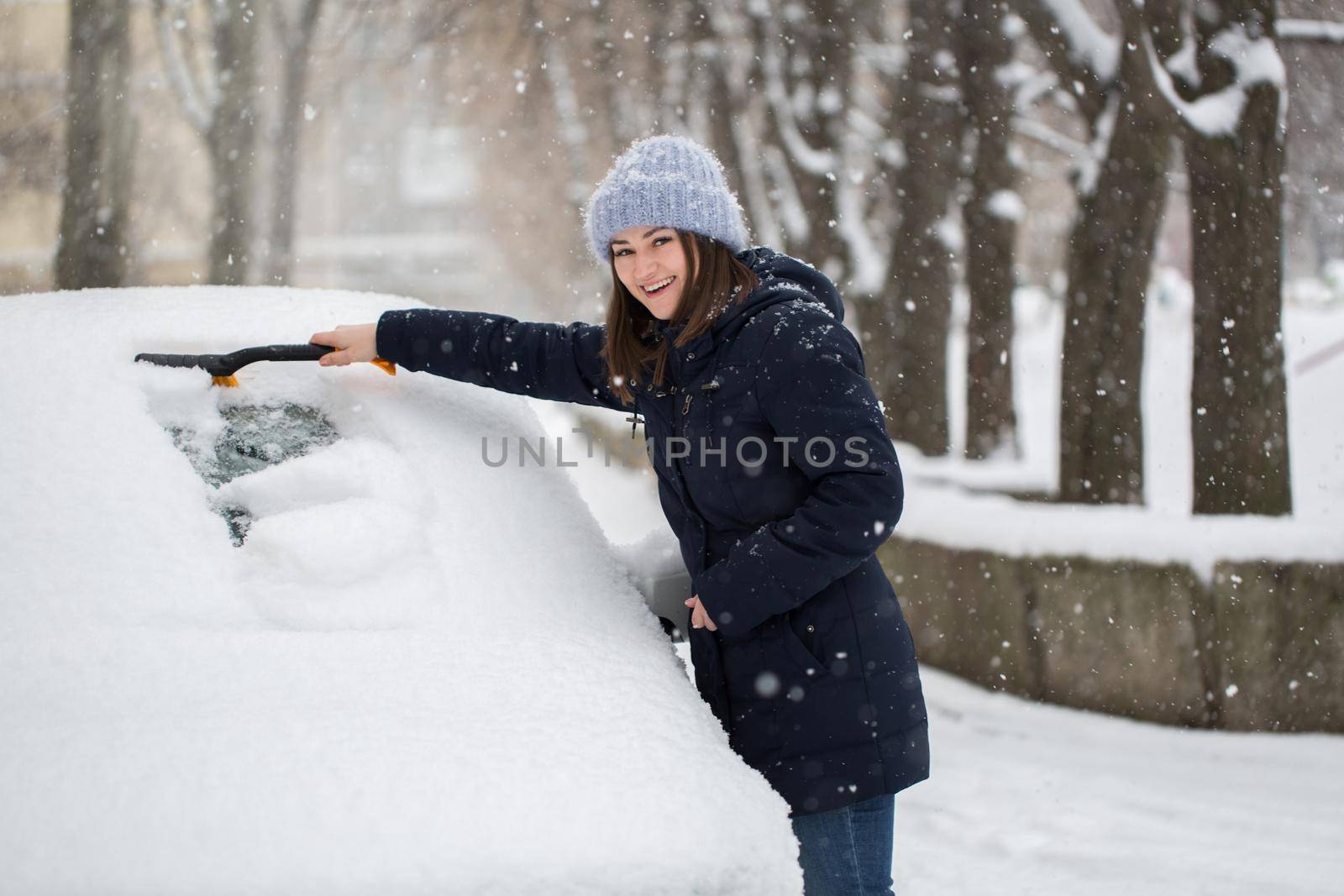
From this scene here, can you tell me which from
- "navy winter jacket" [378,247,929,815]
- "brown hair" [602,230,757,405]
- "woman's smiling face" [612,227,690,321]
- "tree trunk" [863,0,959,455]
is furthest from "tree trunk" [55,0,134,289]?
"navy winter jacket" [378,247,929,815]

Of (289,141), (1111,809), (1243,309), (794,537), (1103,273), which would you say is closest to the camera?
(794,537)

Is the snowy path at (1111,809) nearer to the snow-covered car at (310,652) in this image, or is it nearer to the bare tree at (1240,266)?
the bare tree at (1240,266)

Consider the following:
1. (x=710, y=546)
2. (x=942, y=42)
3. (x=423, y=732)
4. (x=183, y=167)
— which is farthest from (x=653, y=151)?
(x=183, y=167)

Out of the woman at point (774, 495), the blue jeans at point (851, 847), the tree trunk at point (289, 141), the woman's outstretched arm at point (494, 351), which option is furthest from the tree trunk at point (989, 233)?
the blue jeans at point (851, 847)

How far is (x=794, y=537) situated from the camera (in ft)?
7.43

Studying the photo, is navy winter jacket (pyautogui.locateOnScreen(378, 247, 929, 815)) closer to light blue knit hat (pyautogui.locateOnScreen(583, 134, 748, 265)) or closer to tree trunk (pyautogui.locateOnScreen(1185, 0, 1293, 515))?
light blue knit hat (pyautogui.locateOnScreen(583, 134, 748, 265))

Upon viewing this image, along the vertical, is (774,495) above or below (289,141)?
below

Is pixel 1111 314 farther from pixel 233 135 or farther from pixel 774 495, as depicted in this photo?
pixel 233 135

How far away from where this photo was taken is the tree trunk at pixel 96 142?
27.8 ft

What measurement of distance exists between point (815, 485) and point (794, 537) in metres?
0.13

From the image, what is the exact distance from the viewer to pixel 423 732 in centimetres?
188

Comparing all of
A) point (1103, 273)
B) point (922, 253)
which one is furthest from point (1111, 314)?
point (922, 253)

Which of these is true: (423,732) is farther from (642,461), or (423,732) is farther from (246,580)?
(642,461)

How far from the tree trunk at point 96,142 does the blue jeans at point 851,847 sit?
7.42 metres
